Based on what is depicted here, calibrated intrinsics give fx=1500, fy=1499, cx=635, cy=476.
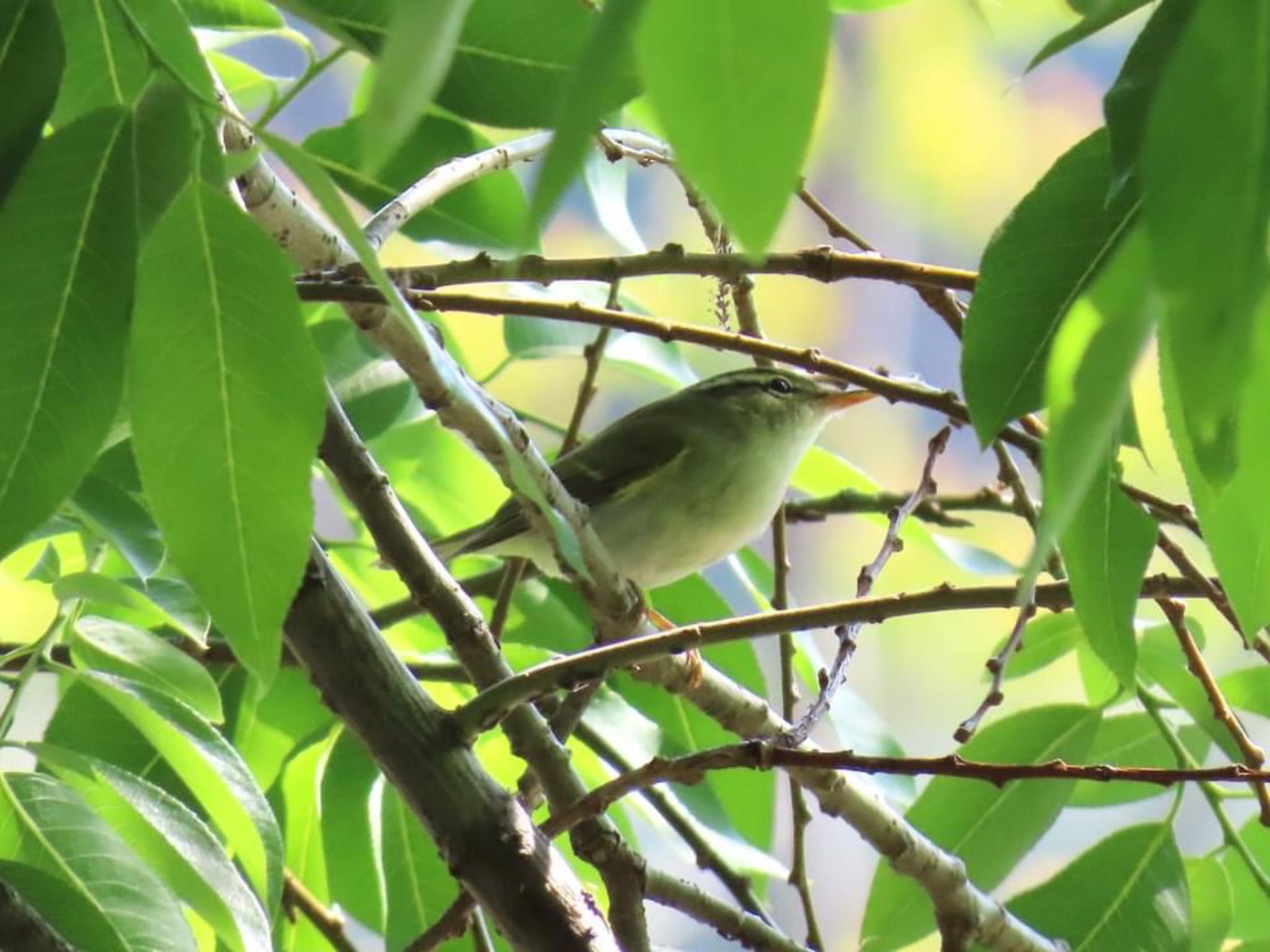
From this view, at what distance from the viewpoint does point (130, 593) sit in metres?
1.01

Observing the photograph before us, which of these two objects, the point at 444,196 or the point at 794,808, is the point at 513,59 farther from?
the point at 794,808

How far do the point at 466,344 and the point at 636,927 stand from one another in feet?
4.27

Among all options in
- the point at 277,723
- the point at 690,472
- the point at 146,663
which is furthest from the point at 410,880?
the point at 690,472

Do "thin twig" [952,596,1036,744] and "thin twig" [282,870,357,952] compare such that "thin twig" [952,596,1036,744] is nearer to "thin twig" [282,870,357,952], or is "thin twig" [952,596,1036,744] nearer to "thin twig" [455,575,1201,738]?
"thin twig" [455,575,1201,738]

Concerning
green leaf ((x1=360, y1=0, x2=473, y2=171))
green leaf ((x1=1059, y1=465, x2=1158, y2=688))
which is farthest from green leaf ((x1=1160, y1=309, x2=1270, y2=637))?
green leaf ((x1=360, y1=0, x2=473, y2=171))

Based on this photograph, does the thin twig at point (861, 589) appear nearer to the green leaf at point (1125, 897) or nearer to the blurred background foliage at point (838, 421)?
the blurred background foliage at point (838, 421)

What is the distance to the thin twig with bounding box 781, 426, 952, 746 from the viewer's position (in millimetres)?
1042

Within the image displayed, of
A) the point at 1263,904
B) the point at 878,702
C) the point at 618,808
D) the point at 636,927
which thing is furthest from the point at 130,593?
the point at 878,702

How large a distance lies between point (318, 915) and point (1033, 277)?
1.00 meters

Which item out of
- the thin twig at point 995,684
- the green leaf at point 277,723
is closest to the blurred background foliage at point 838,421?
the green leaf at point 277,723

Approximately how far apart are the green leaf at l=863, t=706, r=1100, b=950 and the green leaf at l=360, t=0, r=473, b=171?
1.06 metres

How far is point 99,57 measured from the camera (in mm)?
743

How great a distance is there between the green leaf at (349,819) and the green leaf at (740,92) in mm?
1058

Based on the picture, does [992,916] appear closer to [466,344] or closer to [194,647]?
[194,647]
